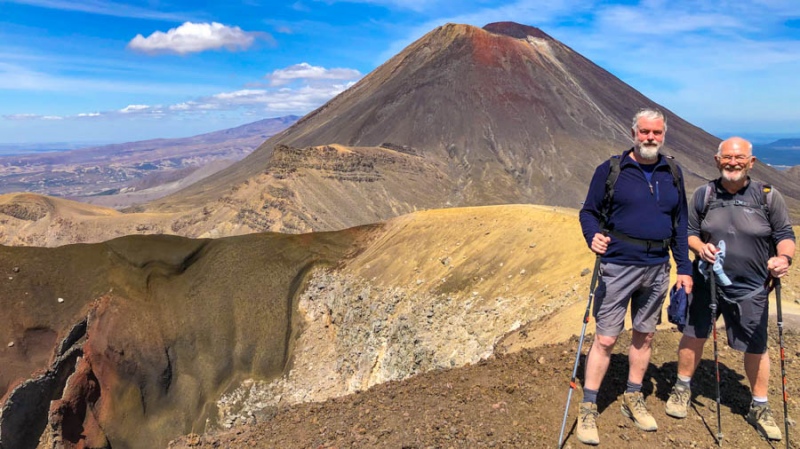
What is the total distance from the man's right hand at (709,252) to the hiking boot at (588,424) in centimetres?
194

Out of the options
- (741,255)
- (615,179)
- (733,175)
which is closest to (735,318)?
(741,255)

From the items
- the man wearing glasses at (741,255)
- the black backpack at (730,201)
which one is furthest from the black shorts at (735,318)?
the black backpack at (730,201)

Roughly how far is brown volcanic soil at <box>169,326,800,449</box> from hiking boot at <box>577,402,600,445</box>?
13 cm

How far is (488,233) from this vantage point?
22.1m

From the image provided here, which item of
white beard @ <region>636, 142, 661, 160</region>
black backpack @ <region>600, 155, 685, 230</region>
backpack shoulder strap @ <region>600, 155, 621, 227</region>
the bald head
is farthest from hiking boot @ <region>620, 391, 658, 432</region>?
the bald head

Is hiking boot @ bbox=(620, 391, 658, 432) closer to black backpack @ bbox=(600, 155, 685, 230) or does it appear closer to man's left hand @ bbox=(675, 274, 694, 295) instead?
man's left hand @ bbox=(675, 274, 694, 295)

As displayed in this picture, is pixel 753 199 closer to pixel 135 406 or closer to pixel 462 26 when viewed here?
pixel 135 406

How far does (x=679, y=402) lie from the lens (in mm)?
5238

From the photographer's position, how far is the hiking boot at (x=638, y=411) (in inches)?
196

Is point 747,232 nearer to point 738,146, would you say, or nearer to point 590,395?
point 738,146

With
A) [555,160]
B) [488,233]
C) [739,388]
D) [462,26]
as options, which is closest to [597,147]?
[555,160]

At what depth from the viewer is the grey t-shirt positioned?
15.7ft

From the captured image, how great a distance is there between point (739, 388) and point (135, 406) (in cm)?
2471

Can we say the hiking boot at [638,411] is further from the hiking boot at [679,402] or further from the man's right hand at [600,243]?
the man's right hand at [600,243]
